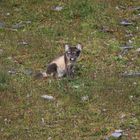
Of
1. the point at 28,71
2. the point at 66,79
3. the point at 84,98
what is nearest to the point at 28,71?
the point at 28,71

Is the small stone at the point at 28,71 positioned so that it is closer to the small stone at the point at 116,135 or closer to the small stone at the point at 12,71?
the small stone at the point at 12,71

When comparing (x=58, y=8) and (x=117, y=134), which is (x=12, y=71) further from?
(x=58, y=8)

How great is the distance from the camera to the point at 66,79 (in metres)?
20.4

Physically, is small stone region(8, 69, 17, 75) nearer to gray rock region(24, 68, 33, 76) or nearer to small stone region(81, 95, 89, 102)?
gray rock region(24, 68, 33, 76)

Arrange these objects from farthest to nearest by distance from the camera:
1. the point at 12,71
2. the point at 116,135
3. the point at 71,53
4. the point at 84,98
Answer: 1. the point at 12,71
2. the point at 71,53
3. the point at 84,98
4. the point at 116,135

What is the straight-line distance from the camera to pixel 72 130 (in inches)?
642

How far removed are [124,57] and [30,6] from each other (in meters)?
8.85

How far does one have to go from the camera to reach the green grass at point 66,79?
54.5ft

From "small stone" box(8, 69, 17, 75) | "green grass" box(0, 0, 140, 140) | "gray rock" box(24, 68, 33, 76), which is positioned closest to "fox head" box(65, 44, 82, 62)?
"green grass" box(0, 0, 140, 140)

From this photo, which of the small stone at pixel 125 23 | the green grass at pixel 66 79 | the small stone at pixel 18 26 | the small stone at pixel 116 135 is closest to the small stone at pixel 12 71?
the green grass at pixel 66 79

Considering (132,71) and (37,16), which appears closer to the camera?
(132,71)

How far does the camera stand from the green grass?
1662 centimetres

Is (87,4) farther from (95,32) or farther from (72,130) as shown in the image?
(72,130)

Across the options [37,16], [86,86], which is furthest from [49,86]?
[37,16]
